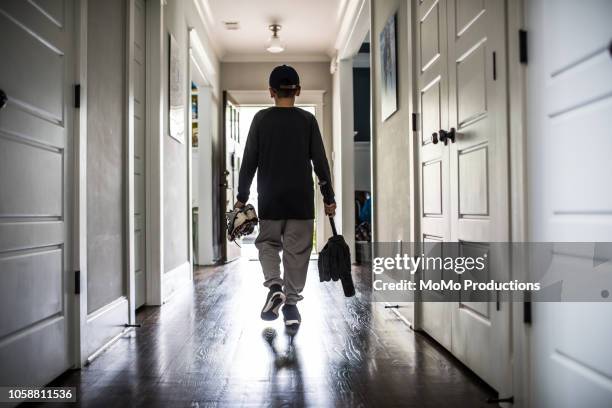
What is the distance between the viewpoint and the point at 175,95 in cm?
369

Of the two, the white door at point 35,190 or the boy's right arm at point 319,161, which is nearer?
the white door at point 35,190

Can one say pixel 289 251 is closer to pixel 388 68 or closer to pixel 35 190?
pixel 35 190

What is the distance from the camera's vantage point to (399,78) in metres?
2.83

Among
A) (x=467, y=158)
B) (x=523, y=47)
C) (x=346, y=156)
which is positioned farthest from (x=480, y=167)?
(x=346, y=156)

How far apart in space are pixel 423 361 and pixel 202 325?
1209mm

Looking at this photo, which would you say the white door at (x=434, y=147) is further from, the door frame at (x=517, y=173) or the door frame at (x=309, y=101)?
the door frame at (x=309, y=101)

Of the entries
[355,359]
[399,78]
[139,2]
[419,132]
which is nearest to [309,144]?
[419,132]

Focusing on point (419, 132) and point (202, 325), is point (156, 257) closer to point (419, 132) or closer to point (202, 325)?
point (202, 325)

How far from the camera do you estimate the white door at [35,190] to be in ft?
4.66

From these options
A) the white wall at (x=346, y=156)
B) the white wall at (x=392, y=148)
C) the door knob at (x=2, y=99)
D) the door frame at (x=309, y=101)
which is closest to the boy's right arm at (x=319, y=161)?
the white wall at (x=392, y=148)

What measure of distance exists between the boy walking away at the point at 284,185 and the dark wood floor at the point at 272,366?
0.88 ft

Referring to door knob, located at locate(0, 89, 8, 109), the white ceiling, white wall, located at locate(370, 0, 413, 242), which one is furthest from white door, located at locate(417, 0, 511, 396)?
the white ceiling

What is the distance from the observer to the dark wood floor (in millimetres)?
1503

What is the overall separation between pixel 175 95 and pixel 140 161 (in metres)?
0.79
